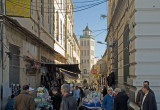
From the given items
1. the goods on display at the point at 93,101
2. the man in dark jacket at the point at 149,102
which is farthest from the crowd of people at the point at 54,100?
the man in dark jacket at the point at 149,102

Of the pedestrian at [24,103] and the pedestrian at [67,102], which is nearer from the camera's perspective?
the pedestrian at [67,102]

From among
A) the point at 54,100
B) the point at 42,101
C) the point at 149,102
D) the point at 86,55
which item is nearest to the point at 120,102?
the point at 149,102

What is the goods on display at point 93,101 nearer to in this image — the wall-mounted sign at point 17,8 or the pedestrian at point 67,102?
the pedestrian at point 67,102

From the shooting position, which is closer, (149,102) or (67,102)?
(67,102)

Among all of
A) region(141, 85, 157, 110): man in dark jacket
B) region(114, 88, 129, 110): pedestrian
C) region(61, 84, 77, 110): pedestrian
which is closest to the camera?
region(61, 84, 77, 110): pedestrian

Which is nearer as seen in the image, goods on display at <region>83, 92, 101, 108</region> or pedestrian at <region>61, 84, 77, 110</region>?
pedestrian at <region>61, 84, 77, 110</region>

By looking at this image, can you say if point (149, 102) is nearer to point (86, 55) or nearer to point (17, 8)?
point (17, 8)

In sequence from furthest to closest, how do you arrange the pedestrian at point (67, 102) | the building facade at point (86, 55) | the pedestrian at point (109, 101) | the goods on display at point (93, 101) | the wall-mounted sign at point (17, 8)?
the building facade at point (86, 55)
the wall-mounted sign at point (17, 8)
the goods on display at point (93, 101)
the pedestrian at point (109, 101)
the pedestrian at point (67, 102)

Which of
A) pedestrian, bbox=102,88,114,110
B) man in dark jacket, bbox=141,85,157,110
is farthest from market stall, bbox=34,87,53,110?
man in dark jacket, bbox=141,85,157,110

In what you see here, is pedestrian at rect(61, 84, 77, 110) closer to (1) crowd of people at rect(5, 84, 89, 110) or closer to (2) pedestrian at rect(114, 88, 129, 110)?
(1) crowd of people at rect(5, 84, 89, 110)

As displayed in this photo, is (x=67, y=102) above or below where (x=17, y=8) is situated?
below

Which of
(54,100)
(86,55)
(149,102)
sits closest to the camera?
(149,102)

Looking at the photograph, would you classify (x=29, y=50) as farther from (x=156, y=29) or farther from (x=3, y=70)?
(x=156, y=29)

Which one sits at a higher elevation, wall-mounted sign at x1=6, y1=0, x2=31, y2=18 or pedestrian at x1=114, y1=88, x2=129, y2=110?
wall-mounted sign at x1=6, y1=0, x2=31, y2=18
